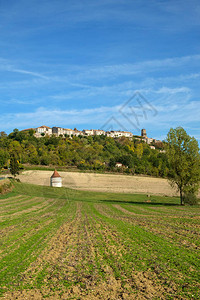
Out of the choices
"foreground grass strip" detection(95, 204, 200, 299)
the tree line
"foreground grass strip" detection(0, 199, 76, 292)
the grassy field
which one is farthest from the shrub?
"foreground grass strip" detection(95, 204, 200, 299)

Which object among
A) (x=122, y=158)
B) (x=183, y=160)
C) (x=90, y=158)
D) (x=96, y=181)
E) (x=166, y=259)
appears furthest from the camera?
(x=122, y=158)

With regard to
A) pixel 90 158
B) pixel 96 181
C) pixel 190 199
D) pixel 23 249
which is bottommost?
pixel 190 199

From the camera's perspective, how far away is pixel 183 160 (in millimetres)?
43844

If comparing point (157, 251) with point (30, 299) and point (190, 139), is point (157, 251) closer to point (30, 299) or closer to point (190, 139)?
point (30, 299)

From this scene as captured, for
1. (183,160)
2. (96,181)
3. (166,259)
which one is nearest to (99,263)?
(166,259)

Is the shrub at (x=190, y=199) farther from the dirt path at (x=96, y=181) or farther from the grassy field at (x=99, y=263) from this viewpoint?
the dirt path at (x=96, y=181)

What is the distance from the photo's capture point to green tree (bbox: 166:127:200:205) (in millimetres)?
43594

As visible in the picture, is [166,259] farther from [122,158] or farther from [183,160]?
[122,158]

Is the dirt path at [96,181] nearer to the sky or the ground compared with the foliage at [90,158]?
nearer to the ground

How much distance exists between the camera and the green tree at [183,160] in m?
43.6

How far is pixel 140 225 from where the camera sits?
24.4m

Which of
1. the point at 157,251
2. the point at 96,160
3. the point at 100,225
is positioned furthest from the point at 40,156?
the point at 157,251

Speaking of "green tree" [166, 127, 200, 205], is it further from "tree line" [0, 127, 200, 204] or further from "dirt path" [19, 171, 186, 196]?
"dirt path" [19, 171, 186, 196]

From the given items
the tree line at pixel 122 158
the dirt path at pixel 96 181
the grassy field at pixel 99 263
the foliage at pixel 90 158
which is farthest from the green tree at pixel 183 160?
the foliage at pixel 90 158
